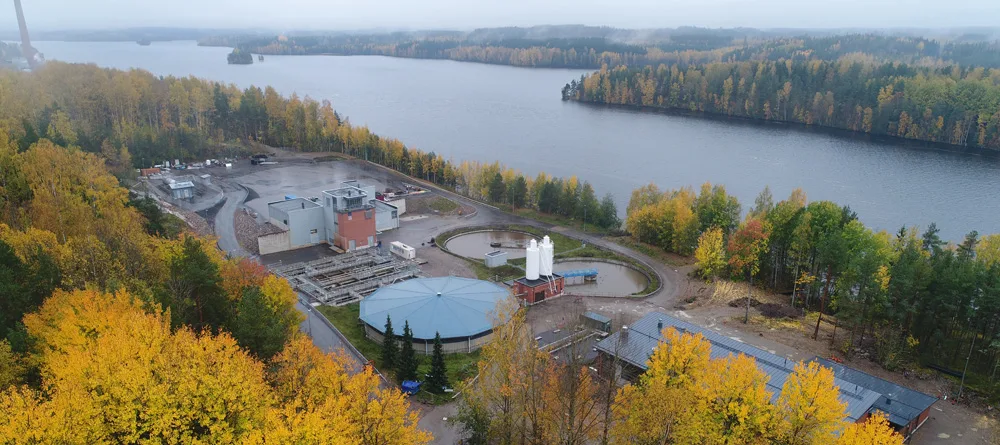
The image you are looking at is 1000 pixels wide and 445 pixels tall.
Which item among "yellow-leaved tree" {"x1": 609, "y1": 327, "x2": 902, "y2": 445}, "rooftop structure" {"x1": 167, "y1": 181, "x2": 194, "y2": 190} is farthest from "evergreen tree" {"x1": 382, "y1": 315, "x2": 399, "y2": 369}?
"rooftop structure" {"x1": 167, "y1": 181, "x2": 194, "y2": 190}

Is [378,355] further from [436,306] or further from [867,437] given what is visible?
[867,437]

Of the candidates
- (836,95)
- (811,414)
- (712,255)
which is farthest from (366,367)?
(836,95)

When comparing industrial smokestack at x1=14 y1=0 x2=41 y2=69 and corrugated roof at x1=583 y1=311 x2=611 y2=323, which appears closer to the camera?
corrugated roof at x1=583 y1=311 x2=611 y2=323

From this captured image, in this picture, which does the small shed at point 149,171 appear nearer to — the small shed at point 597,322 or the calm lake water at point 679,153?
the calm lake water at point 679,153

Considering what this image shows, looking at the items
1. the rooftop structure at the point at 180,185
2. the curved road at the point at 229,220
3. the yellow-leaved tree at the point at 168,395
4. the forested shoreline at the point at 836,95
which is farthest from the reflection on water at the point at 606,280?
the forested shoreline at the point at 836,95

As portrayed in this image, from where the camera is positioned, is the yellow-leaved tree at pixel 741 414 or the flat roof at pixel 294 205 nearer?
the yellow-leaved tree at pixel 741 414

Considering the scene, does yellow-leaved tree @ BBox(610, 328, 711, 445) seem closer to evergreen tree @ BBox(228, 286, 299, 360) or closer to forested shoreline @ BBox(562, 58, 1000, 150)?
evergreen tree @ BBox(228, 286, 299, 360)
